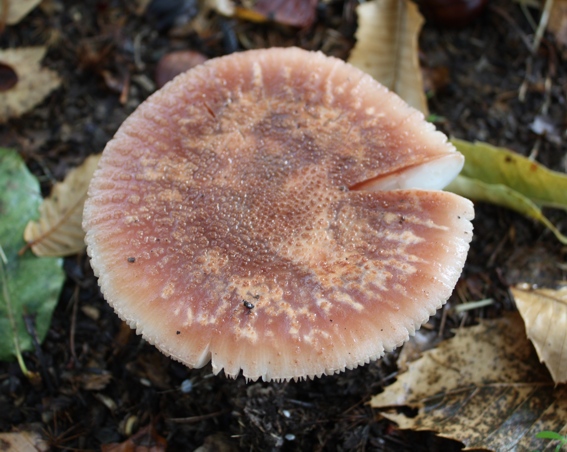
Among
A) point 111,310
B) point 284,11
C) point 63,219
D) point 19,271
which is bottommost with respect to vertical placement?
point 111,310

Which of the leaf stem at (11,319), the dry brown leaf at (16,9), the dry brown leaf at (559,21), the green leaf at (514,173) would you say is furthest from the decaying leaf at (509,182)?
the dry brown leaf at (16,9)

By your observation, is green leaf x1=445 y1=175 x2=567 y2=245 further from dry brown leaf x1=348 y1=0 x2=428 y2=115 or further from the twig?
the twig

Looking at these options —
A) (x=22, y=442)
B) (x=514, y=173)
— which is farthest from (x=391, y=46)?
(x=22, y=442)

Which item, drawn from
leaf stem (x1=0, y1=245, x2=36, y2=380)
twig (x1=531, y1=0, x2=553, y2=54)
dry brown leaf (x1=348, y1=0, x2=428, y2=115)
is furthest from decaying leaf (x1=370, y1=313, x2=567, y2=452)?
twig (x1=531, y1=0, x2=553, y2=54)

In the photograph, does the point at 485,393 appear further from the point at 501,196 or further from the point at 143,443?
the point at 143,443

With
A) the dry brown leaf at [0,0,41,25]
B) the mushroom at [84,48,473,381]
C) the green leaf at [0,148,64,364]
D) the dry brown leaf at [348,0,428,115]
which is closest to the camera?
the mushroom at [84,48,473,381]

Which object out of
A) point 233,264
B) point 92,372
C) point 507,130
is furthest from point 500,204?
point 92,372

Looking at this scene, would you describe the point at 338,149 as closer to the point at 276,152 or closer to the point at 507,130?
the point at 276,152
